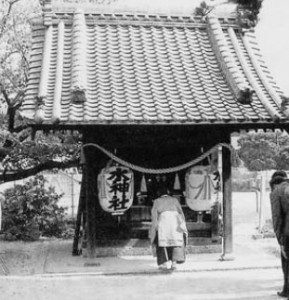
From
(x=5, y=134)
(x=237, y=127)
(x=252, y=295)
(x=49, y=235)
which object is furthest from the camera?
(x=49, y=235)

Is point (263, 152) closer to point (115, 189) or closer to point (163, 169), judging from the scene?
point (163, 169)

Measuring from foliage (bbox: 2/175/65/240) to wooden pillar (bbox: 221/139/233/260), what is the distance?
6.92 metres

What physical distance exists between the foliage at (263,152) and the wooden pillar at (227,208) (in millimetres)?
35293

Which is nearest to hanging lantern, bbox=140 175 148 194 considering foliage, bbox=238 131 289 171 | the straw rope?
the straw rope

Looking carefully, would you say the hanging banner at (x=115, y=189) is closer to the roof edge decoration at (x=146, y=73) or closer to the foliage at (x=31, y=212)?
the roof edge decoration at (x=146, y=73)

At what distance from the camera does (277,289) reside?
374 inches

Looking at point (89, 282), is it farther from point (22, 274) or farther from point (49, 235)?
point (49, 235)

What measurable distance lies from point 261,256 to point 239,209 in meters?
13.6

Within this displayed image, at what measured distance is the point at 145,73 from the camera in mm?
12805

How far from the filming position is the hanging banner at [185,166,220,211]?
12.2 meters

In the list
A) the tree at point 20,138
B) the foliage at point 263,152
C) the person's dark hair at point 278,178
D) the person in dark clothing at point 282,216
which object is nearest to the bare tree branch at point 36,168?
the tree at point 20,138

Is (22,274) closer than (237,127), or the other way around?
(22,274)

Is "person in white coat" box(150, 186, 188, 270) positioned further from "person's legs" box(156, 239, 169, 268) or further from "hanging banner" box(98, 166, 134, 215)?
"hanging banner" box(98, 166, 134, 215)

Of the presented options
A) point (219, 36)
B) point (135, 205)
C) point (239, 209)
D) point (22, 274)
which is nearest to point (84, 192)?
point (135, 205)
